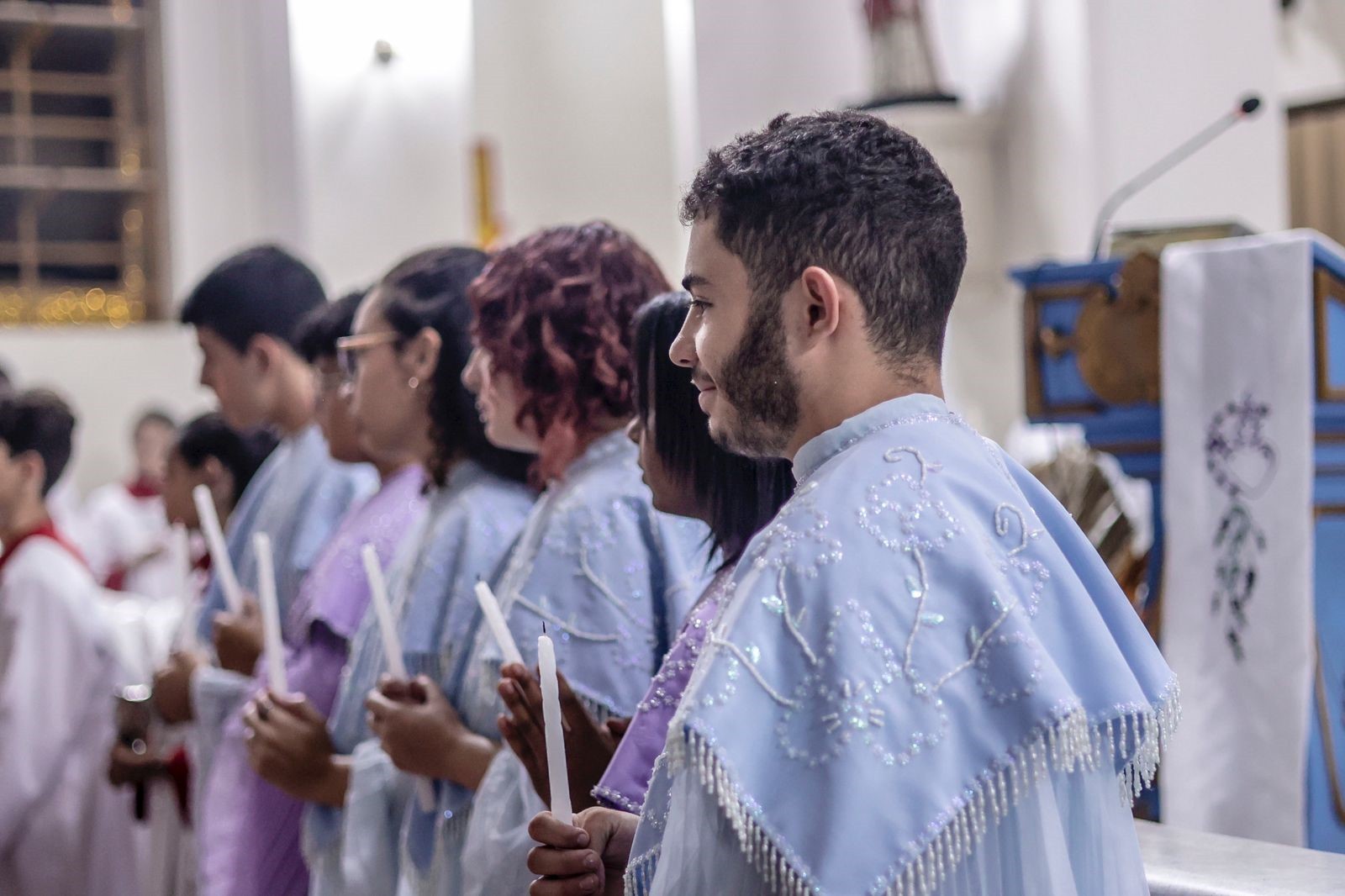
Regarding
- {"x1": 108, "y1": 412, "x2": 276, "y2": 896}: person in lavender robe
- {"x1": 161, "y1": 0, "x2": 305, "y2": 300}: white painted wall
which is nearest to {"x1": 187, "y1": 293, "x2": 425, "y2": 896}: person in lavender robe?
{"x1": 108, "y1": 412, "x2": 276, "y2": 896}: person in lavender robe

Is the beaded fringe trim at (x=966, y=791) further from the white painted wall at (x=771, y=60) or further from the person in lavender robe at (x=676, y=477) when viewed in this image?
the white painted wall at (x=771, y=60)

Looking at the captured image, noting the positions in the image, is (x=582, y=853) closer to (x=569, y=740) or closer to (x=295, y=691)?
(x=569, y=740)

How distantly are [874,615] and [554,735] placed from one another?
458 millimetres

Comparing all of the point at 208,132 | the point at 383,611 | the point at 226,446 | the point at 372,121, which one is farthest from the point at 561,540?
the point at 208,132

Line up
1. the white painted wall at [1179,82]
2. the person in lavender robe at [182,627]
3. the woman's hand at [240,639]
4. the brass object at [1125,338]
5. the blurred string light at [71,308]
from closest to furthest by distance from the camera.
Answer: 1. the brass object at [1125,338]
2. the woman's hand at [240,639]
3. the person in lavender robe at [182,627]
4. the white painted wall at [1179,82]
5. the blurred string light at [71,308]

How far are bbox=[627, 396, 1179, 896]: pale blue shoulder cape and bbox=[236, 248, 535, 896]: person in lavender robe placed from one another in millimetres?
1272

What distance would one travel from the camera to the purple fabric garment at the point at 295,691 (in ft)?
10.5

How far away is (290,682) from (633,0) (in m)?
7.18

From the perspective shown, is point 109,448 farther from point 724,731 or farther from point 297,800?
point 724,731

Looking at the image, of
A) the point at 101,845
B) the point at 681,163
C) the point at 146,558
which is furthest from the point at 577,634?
the point at 146,558

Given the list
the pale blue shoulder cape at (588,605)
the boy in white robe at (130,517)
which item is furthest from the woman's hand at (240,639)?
the boy in white robe at (130,517)

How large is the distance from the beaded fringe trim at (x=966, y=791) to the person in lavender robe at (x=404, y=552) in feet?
4.26

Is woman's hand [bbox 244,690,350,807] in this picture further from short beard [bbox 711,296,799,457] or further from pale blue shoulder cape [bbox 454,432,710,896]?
short beard [bbox 711,296,799,457]

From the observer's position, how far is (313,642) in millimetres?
3227
